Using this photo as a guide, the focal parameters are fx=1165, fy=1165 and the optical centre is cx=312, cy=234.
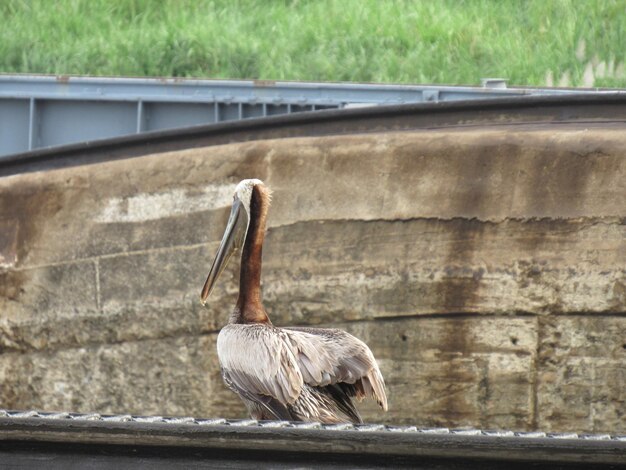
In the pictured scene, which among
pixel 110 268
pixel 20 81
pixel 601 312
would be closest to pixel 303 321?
pixel 110 268

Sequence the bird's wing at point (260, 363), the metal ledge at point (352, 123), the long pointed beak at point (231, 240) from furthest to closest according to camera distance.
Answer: the metal ledge at point (352, 123) → the long pointed beak at point (231, 240) → the bird's wing at point (260, 363)

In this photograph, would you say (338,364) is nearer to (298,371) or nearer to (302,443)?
(298,371)

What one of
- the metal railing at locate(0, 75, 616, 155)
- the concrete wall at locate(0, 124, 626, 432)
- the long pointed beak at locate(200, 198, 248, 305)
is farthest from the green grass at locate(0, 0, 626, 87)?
the long pointed beak at locate(200, 198, 248, 305)

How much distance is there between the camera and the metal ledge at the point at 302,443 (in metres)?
3.56

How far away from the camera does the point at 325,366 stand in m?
8.31

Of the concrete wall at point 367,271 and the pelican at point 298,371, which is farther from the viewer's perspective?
the concrete wall at point 367,271

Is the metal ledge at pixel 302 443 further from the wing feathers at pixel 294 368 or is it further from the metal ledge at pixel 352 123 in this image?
the metal ledge at pixel 352 123

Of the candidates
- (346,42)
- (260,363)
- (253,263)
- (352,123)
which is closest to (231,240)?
(253,263)

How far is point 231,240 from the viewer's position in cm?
977

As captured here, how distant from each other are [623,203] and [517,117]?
143 cm

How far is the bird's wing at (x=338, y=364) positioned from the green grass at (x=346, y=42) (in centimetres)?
978

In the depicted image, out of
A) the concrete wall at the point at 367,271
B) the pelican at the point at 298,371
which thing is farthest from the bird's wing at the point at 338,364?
the concrete wall at the point at 367,271

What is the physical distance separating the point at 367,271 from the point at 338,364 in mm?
2898

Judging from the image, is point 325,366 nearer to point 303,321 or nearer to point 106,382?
point 303,321
